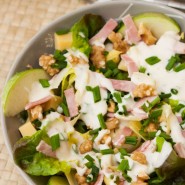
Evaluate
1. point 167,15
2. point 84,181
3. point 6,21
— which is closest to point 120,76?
point 167,15

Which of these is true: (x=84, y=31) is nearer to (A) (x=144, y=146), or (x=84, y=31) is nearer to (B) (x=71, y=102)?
(B) (x=71, y=102)

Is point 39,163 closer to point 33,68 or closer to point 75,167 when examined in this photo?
point 75,167

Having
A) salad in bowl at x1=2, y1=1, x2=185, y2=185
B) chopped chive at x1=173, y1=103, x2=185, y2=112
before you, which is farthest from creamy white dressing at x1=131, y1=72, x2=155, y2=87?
chopped chive at x1=173, y1=103, x2=185, y2=112

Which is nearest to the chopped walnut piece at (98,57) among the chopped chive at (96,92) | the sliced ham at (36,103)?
the chopped chive at (96,92)

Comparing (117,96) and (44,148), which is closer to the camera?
(44,148)

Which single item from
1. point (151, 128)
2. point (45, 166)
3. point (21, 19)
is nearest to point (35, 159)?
point (45, 166)

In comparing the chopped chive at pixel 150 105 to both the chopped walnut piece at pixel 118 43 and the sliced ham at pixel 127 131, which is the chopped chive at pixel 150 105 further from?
the chopped walnut piece at pixel 118 43
